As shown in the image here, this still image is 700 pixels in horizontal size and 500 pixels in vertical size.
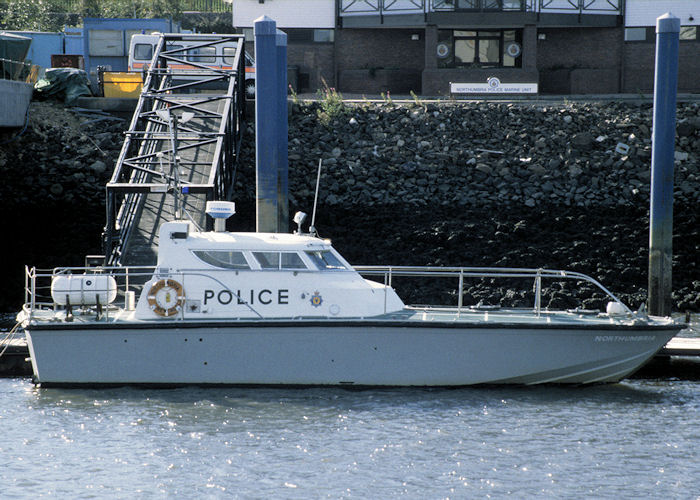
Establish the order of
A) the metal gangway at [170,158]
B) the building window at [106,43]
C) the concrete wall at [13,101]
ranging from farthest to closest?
the building window at [106,43]
the concrete wall at [13,101]
the metal gangway at [170,158]

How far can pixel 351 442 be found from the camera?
11.8 metres

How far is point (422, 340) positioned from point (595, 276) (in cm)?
718

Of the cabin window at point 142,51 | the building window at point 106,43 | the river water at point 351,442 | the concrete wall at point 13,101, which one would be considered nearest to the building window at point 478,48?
the cabin window at point 142,51

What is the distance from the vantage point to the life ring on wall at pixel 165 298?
44.8 ft

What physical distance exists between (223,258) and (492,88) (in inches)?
616

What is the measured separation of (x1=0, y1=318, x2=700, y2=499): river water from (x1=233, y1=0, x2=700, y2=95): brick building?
19696 millimetres

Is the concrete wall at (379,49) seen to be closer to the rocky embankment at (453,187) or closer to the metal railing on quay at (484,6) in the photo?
the metal railing on quay at (484,6)

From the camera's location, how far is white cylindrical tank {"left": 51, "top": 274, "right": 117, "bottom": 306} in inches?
539

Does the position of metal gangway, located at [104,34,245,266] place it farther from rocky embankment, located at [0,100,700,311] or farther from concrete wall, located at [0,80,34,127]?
concrete wall, located at [0,80,34,127]

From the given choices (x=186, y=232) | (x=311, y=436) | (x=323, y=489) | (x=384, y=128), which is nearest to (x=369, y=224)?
(x=384, y=128)

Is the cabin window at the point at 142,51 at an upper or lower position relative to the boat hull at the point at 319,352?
upper

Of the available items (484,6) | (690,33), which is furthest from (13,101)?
(690,33)

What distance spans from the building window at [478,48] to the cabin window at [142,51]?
10.2 m

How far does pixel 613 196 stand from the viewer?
2267 cm
